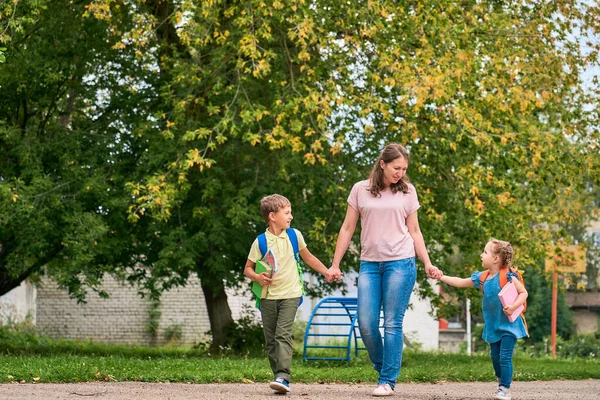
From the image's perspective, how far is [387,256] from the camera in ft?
25.7

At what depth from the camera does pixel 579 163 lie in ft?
54.6

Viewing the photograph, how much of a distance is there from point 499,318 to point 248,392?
7.15 ft

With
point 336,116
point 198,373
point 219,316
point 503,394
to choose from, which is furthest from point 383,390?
point 219,316

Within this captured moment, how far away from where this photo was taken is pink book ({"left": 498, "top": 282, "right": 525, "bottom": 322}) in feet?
26.1

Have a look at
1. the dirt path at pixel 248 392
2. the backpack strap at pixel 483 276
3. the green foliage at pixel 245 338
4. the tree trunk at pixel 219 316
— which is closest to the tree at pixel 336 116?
the tree trunk at pixel 219 316

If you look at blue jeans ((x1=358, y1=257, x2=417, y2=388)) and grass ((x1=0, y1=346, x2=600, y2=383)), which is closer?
blue jeans ((x1=358, y1=257, x2=417, y2=388))

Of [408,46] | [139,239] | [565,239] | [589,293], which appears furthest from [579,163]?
[589,293]

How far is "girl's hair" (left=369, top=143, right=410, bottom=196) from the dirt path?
5.38ft

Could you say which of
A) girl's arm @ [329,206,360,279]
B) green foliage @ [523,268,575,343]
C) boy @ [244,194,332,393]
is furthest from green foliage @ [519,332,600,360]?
boy @ [244,194,332,393]

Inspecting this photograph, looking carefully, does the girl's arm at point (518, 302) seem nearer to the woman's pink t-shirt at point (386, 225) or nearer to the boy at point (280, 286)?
the woman's pink t-shirt at point (386, 225)

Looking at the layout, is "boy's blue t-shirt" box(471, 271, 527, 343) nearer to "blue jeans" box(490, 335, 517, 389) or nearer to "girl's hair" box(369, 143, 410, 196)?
"blue jeans" box(490, 335, 517, 389)

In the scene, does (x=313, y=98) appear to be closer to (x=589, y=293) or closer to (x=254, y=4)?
(x=254, y=4)

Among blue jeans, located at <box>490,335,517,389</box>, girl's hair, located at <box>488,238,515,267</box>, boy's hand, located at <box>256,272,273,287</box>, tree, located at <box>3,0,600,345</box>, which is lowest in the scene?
blue jeans, located at <box>490,335,517,389</box>

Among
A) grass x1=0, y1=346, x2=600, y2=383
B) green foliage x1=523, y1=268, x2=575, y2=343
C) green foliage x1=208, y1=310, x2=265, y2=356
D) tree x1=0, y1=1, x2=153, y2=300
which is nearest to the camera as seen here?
grass x1=0, y1=346, x2=600, y2=383
